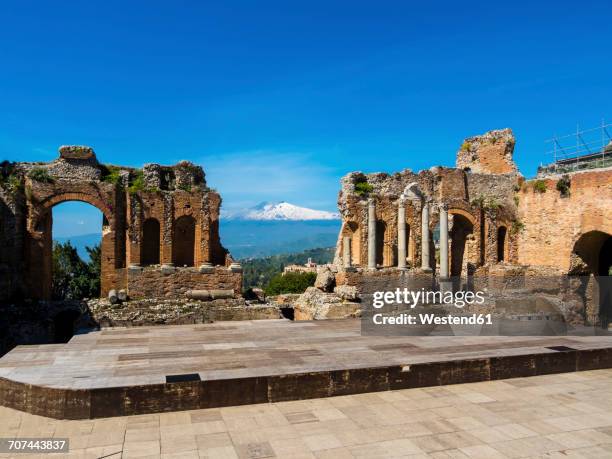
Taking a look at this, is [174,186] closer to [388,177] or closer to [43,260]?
[43,260]

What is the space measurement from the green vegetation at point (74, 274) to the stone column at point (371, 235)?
21450mm

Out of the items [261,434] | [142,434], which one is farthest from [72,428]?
[261,434]

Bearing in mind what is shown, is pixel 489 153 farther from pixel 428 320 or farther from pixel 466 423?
pixel 466 423

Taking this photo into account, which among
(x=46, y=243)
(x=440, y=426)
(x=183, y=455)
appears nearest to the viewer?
(x=183, y=455)

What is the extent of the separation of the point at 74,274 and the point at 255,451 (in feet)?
115

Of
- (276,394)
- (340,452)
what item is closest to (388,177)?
(276,394)

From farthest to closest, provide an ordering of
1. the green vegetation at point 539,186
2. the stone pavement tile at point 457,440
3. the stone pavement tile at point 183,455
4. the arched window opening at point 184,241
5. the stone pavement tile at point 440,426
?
the green vegetation at point 539,186 < the arched window opening at point 184,241 < the stone pavement tile at point 440,426 < the stone pavement tile at point 457,440 < the stone pavement tile at point 183,455

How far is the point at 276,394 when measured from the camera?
9797mm

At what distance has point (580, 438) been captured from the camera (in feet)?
27.0

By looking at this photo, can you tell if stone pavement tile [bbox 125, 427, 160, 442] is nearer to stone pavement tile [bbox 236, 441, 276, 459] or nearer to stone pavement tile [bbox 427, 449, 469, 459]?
stone pavement tile [bbox 236, 441, 276, 459]

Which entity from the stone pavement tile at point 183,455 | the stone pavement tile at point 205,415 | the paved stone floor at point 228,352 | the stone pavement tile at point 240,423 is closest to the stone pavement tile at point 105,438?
the stone pavement tile at point 183,455

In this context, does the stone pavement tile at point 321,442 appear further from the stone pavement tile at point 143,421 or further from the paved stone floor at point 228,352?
the stone pavement tile at point 143,421

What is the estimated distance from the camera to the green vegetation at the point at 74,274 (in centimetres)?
3640

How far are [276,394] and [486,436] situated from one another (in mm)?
3830
